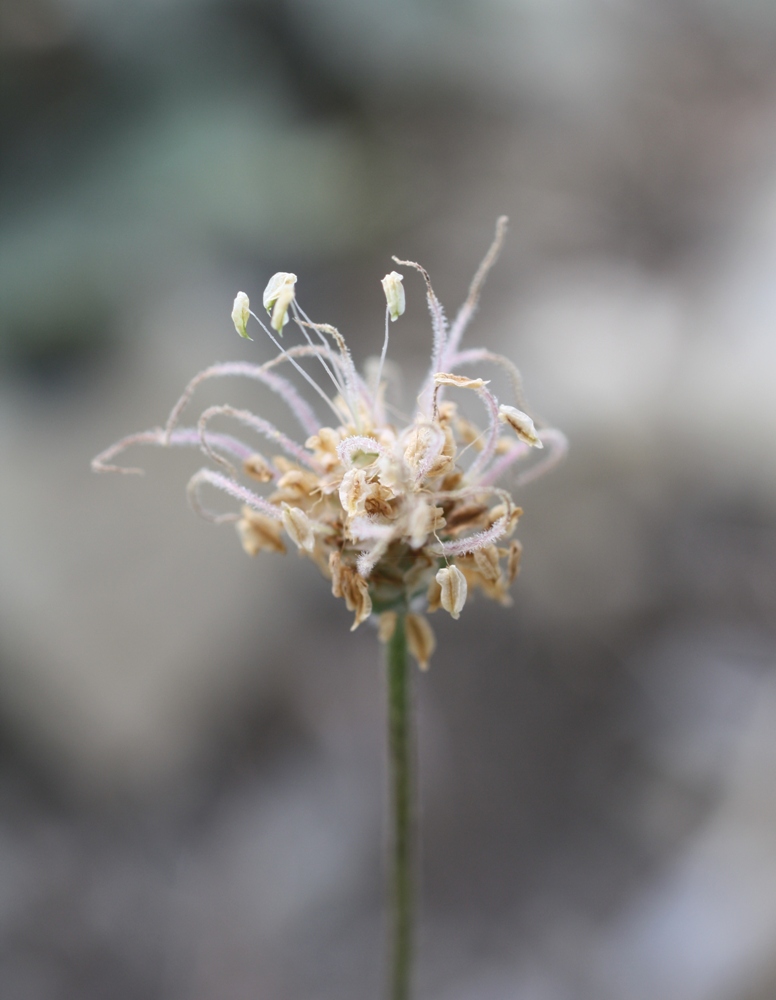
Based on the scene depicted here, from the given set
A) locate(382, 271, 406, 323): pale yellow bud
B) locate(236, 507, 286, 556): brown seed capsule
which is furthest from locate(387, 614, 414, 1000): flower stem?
locate(382, 271, 406, 323): pale yellow bud

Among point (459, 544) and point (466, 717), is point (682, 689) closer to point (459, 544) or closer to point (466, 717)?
point (466, 717)

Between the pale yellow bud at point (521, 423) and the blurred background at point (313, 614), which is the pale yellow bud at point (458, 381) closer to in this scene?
the pale yellow bud at point (521, 423)


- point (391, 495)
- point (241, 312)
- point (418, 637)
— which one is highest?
point (241, 312)

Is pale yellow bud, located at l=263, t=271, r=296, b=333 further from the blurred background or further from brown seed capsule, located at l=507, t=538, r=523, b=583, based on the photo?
the blurred background

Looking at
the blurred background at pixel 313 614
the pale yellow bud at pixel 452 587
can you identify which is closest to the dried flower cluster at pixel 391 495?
the pale yellow bud at pixel 452 587

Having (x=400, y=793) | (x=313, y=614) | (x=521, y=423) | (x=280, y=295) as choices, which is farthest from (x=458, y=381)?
(x=313, y=614)

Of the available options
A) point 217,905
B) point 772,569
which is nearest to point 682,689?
point 772,569

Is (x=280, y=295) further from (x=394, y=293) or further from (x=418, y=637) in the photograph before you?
(x=418, y=637)

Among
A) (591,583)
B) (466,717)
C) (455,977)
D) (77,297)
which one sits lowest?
(455,977)
